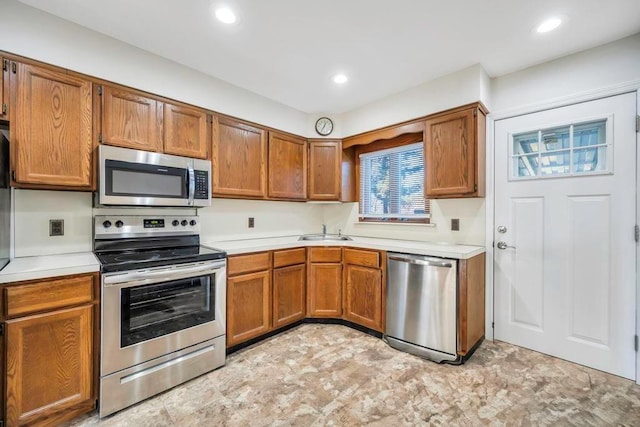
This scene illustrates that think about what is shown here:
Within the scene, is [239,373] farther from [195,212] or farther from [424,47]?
[424,47]

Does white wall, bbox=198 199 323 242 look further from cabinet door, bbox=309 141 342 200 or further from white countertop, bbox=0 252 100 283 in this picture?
white countertop, bbox=0 252 100 283

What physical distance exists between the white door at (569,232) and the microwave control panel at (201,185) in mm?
2792

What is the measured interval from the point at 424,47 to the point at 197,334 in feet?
9.55

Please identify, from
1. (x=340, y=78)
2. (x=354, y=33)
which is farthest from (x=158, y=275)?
(x=340, y=78)

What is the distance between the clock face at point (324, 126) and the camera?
3.72 m

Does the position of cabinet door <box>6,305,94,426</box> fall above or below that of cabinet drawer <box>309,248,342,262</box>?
below

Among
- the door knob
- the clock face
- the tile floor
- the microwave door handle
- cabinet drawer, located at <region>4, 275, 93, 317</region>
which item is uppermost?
the clock face

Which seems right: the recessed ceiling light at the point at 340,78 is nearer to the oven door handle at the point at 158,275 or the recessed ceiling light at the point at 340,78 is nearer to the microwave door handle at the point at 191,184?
the microwave door handle at the point at 191,184

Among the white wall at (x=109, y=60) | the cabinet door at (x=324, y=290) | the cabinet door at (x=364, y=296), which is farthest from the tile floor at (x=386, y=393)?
the white wall at (x=109, y=60)

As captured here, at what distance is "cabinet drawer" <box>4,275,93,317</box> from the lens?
1.51 m

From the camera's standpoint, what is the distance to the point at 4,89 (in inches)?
68.9

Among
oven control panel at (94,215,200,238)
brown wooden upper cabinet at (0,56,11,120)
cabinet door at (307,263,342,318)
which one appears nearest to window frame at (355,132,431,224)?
cabinet door at (307,263,342,318)

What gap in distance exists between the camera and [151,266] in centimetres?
192

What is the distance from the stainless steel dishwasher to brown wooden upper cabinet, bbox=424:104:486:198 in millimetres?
744
